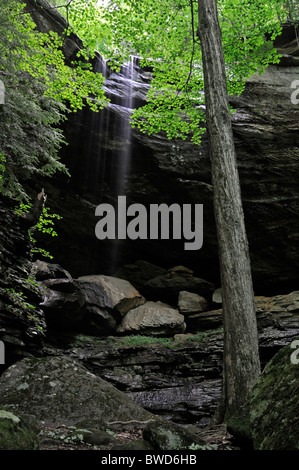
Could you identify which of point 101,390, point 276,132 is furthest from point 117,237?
point 101,390

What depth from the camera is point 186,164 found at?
1316 centimetres

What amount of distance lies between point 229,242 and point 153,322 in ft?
28.9

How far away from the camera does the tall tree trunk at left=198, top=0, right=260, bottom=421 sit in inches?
161

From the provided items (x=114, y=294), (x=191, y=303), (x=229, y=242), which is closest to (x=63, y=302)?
(x=114, y=294)

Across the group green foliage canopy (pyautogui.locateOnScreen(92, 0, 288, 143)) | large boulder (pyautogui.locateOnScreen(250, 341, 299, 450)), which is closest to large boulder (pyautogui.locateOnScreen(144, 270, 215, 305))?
green foliage canopy (pyautogui.locateOnScreen(92, 0, 288, 143))

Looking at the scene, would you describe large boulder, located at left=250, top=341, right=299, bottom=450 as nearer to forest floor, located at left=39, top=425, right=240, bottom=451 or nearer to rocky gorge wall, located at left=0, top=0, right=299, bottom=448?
forest floor, located at left=39, top=425, right=240, bottom=451

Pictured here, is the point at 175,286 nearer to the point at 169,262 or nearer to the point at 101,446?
the point at 169,262

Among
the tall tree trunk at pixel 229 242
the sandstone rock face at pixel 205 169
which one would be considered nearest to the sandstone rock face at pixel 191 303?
the sandstone rock face at pixel 205 169

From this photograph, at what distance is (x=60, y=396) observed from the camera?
13.8 feet

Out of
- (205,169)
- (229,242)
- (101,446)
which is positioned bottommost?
(101,446)

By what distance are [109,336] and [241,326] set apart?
926 centimetres

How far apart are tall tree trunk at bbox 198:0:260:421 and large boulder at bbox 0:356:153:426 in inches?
51.6

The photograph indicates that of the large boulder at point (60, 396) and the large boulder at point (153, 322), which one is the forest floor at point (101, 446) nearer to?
the large boulder at point (60, 396)

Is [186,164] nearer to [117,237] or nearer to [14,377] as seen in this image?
[117,237]
